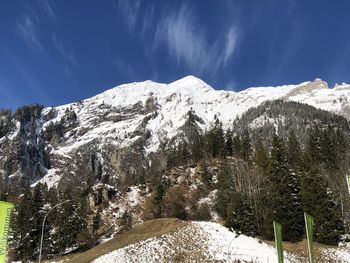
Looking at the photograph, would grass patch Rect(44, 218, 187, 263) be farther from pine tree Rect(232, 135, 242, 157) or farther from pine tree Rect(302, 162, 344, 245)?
pine tree Rect(232, 135, 242, 157)

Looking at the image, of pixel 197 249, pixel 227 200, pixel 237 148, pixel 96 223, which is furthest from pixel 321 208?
pixel 237 148

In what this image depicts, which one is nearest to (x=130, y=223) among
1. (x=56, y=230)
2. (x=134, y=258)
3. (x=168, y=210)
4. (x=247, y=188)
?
(x=168, y=210)

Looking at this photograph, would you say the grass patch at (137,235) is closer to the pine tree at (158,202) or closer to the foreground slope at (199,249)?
the foreground slope at (199,249)

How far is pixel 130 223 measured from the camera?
76.2m

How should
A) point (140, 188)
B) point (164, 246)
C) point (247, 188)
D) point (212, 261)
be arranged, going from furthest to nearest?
point (140, 188)
point (247, 188)
point (164, 246)
point (212, 261)

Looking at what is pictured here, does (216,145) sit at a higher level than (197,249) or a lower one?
higher

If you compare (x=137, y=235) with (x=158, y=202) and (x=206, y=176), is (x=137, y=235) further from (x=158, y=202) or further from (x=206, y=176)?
(x=206, y=176)

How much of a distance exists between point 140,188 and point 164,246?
43114mm

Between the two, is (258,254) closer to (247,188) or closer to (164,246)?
(164,246)

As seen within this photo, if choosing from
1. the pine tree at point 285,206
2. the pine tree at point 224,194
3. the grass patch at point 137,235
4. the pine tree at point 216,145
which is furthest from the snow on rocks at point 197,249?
the pine tree at point 216,145

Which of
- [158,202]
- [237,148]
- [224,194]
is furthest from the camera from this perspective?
[237,148]

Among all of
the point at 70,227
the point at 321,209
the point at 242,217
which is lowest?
the point at 242,217

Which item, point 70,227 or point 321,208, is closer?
point 321,208

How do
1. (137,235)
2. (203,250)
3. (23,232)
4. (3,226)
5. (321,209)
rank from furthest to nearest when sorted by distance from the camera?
1. (23,232)
2. (137,235)
3. (321,209)
4. (203,250)
5. (3,226)
